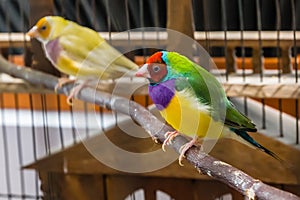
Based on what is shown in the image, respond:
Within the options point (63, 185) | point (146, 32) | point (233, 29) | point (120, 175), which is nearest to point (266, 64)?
point (233, 29)

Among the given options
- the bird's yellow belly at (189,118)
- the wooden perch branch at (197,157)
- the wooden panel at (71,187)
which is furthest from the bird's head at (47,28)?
the bird's yellow belly at (189,118)

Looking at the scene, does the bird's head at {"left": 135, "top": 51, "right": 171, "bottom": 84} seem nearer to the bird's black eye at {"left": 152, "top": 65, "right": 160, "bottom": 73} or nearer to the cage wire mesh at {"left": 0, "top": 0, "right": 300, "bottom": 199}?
the bird's black eye at {"left": 152, "top": 65, "right": 160, "bottom": 73}

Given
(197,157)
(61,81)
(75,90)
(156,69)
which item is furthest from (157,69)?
(61,81)

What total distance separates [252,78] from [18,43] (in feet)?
1.89

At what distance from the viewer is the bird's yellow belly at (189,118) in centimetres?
68

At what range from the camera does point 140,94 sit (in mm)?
910

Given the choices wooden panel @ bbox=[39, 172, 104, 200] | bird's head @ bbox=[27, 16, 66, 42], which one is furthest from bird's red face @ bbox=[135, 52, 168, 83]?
wooden panel @ bbox=[39, 172, 104, 200]

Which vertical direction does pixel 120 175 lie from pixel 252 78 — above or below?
below

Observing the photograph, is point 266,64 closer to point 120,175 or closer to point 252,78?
point 252,78

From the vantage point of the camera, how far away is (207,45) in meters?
0.96

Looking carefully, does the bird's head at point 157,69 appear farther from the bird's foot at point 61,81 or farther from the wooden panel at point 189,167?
the bird's foot at point 61,81

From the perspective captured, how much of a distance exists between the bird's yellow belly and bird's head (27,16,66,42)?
433 millimetres

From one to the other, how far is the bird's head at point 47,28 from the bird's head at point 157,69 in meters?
0.45

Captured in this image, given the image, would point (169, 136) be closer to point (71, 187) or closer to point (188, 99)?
point (188, 99)
